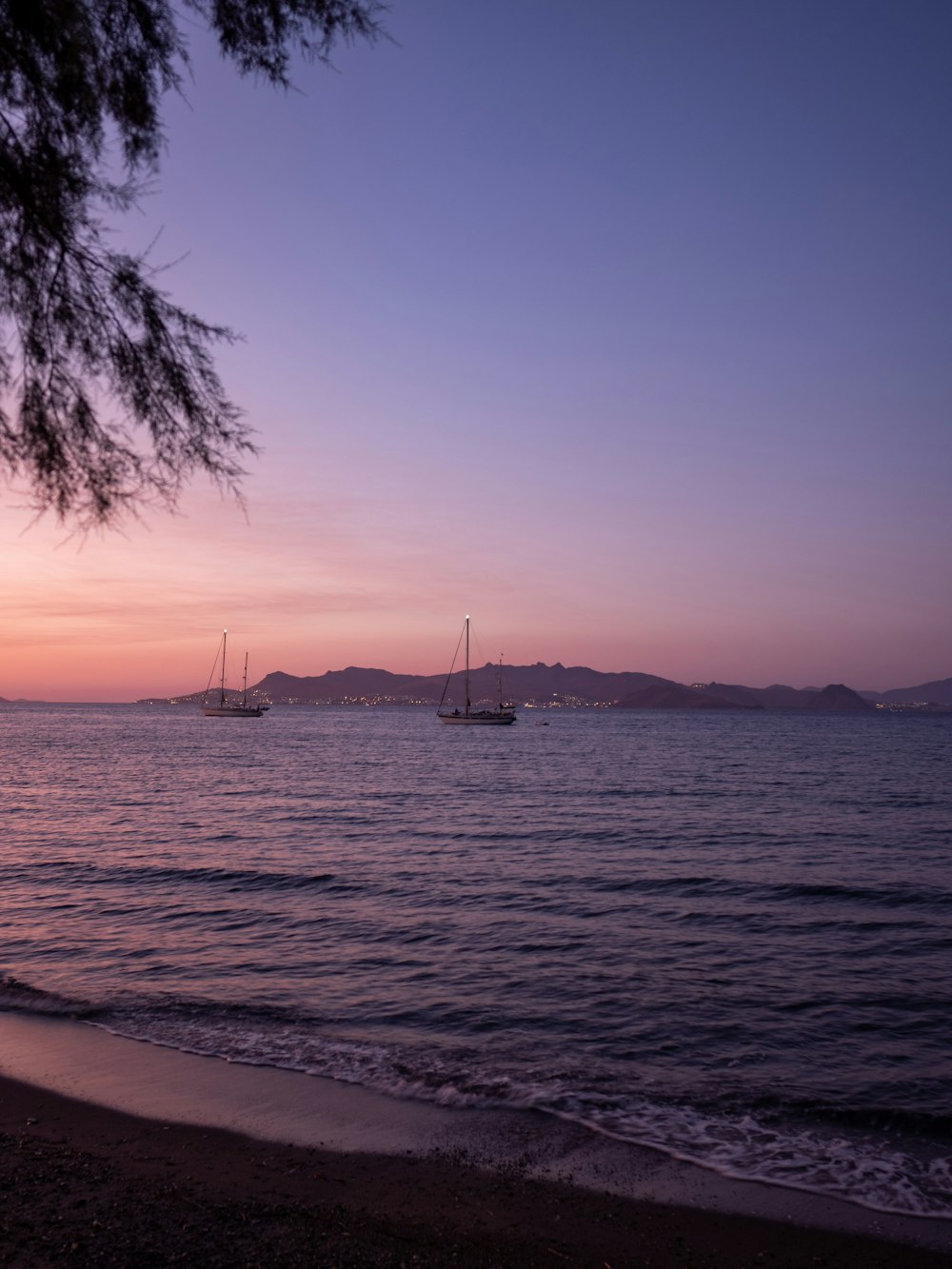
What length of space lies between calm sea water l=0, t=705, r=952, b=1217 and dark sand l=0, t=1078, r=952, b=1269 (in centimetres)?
117

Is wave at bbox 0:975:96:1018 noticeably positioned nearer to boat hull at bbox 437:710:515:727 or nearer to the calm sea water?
the calm sea water

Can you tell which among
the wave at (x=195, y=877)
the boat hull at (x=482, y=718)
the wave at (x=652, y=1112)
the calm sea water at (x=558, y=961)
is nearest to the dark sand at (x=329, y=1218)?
the wave at (x=652, y=1112)

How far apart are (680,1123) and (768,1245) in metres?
2.01

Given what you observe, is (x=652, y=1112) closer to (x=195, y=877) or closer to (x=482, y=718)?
(x=195, y=877)

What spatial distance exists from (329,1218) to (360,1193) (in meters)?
0.51

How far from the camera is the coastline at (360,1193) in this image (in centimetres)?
528

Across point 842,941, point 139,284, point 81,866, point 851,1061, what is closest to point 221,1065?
point 851,1061

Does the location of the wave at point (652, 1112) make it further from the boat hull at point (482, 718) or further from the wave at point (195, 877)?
the boat hull at point (482, 718)

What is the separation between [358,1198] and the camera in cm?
596

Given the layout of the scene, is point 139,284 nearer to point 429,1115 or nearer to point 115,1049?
point 429,1115

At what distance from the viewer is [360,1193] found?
19.9 ft

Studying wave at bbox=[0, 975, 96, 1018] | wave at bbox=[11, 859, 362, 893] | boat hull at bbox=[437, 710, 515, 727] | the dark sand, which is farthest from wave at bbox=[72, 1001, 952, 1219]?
boat hull at bbox=[437, 710, 515, 727]

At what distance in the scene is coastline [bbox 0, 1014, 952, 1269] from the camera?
208 inches

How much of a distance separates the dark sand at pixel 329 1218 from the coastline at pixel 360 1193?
0.01 meters
